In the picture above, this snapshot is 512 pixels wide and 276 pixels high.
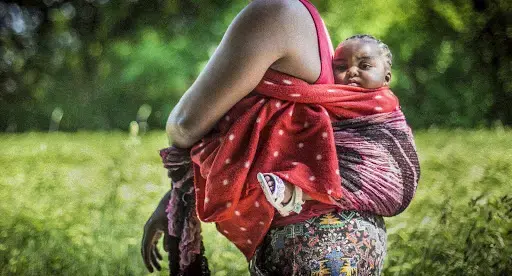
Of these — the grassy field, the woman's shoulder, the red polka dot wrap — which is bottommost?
the grassy field

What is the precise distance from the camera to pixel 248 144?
189 centimetres

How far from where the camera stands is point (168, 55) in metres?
13.7

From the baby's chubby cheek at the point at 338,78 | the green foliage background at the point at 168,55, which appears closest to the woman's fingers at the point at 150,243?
the baby's chubby cheek at the point at 338,78

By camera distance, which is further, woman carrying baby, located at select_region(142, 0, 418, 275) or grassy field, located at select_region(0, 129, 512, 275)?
grassy field, located at select_region(0, 129, 512, 275)

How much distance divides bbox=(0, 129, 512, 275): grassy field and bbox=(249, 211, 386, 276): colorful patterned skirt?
1.51m

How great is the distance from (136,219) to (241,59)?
9.13 feet

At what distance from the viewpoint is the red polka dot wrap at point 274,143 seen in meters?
1.84

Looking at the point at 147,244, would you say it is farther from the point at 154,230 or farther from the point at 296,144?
the point at 296,144

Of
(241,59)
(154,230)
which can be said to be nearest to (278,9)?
(241,59)

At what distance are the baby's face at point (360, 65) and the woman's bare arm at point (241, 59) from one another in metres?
0.24

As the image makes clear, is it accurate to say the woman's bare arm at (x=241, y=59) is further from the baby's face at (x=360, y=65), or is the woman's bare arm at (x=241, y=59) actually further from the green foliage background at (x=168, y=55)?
the green foliage background at (x=168, y=55)

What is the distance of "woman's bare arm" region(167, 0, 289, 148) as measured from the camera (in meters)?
1.82

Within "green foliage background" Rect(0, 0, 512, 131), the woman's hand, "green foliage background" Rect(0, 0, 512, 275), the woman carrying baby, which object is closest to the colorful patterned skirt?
the woman carrying baby

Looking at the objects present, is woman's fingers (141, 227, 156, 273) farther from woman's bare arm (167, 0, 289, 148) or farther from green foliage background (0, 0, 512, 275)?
green foliage background (0, 0, 512, 275)
